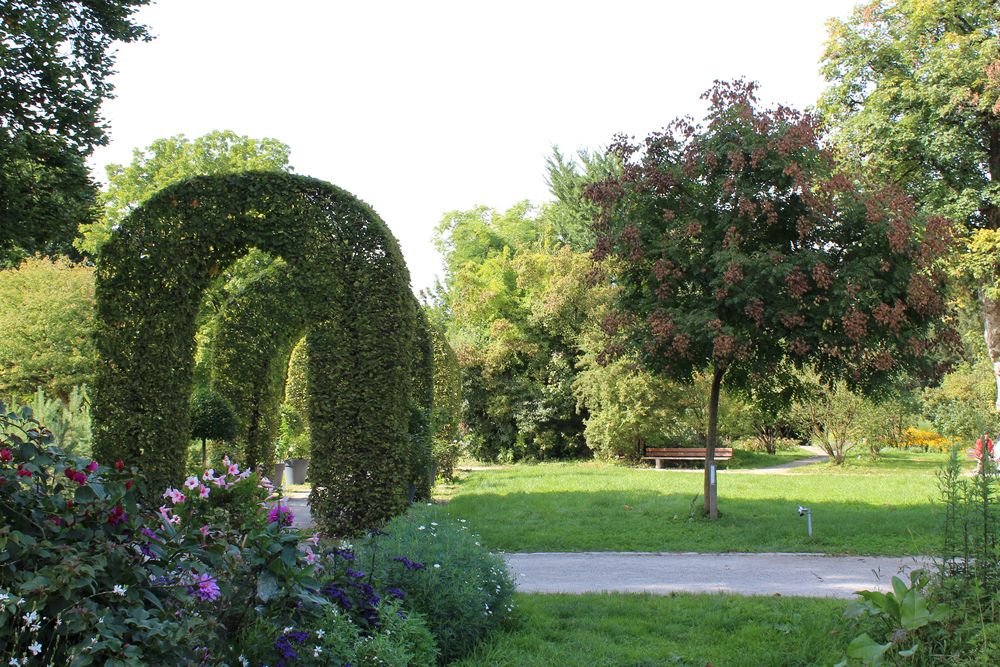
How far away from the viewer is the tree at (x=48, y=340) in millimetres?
22156

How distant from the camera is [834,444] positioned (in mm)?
26031

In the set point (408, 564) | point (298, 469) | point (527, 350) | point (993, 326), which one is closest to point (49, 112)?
point (408, 564)

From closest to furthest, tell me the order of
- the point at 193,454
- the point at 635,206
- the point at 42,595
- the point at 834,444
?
the point at 42,595 < the point at 635,206 < the point at 193,454 < the point at 834,444

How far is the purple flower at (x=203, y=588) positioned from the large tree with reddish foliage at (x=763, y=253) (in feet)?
25.4

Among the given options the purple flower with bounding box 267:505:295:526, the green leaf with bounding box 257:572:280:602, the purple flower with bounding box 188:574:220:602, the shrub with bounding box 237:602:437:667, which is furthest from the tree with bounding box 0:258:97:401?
the purple flower with bounding box 188:574:220:602

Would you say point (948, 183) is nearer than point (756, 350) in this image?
No

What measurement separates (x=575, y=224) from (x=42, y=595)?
114 feet

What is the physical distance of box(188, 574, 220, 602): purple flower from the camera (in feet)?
10.5

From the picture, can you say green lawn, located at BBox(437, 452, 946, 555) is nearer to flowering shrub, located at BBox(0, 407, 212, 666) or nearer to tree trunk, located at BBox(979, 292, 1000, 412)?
tree trunk, located at BBox(979, 292, 1000, 412)

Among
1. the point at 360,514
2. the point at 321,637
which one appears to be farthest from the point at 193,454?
the point at 321,637

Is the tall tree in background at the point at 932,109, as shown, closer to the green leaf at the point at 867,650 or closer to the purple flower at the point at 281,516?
the green leaf at the point at 867,650

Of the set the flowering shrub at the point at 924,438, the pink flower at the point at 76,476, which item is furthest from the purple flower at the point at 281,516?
the flowering shrub at the point at 924,438

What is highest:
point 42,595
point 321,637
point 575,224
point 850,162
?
point 575,224

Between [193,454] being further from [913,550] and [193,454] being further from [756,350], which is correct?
[913,550]
